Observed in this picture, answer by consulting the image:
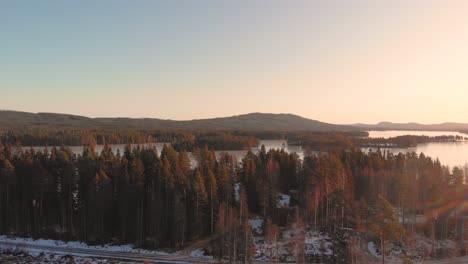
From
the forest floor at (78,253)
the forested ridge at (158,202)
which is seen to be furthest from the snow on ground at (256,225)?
the forest floor at (78,253)

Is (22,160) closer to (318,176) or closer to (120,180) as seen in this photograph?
(120,180)

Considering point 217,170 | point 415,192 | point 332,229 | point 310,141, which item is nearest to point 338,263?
point 332,229

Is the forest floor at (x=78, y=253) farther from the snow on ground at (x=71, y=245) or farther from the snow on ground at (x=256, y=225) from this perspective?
the snow on ground at (x=256, y=225)

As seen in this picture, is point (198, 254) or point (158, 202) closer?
point (198, 254)

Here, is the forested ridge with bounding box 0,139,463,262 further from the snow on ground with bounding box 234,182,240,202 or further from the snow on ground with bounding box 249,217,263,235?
the snow on ground with bounding box 234,182,240,202

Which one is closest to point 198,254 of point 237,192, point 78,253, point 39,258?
point 78,253

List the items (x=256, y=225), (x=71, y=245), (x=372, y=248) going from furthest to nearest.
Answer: (x=256, y=225), (x=71, y=245), (x=372, y=248)

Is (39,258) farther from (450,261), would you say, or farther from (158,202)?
(450,261)
